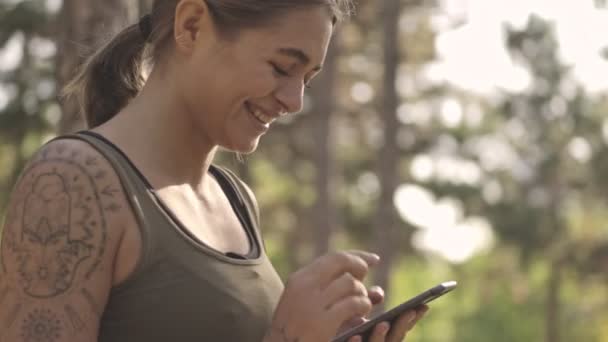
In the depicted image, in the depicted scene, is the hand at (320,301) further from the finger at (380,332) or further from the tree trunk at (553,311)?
the tree trunk at (553,311)

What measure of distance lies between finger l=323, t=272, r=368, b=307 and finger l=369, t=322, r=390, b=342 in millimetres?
95

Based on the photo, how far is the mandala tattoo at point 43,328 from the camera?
2.64 metres

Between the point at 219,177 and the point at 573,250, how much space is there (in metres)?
25.6

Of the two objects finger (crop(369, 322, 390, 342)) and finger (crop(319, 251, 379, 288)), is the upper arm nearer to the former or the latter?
finger (crop(319, 251, 379, 288))

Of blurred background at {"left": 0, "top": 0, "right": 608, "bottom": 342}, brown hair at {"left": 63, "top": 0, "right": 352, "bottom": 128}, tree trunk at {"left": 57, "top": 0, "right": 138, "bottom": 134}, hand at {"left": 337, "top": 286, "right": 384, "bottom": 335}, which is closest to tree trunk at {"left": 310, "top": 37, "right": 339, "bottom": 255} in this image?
blurred background at {"left": 0, "top": 0, "right": 608, "bottom": 342}

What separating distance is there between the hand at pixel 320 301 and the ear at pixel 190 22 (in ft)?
1.87

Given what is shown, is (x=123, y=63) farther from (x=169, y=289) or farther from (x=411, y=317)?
(x=411, y=317)

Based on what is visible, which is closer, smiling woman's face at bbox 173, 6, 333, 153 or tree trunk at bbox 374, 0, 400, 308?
smiling woman's face at bbox 173, 6, 333, 153

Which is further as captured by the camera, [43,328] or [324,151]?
[324,151]

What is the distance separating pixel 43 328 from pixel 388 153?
15.6m

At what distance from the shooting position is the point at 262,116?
9.88 feet

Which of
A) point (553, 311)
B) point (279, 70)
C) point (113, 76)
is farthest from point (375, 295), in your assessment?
point (553, 311)

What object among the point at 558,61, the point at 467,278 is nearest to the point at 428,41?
the point at 558,61

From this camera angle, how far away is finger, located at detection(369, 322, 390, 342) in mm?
2885
